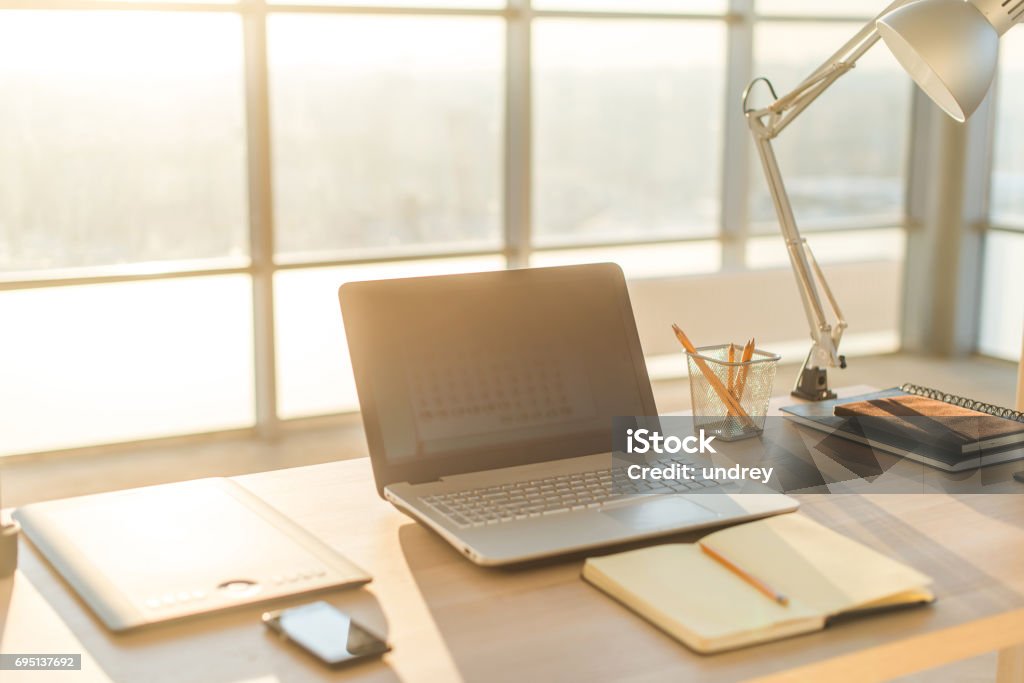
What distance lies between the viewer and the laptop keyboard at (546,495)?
3.93ft

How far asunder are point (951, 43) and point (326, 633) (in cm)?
94

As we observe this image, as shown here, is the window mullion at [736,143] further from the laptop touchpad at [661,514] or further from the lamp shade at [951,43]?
the laptop touchpad at [661,514]

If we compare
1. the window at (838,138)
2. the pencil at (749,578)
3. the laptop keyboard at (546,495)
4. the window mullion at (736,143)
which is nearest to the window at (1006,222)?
the window at (838,138)

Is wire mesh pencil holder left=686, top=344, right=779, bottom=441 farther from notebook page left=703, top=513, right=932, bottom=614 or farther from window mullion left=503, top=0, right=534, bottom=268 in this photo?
window mullion left=503, top=0, right=534, bottom=268

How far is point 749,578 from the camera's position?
1.04m

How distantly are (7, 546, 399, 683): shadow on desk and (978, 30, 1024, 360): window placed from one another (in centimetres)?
476

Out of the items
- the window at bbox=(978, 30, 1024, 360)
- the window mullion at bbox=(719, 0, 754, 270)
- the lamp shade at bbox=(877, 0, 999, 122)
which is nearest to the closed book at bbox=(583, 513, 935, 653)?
the lamp shade at bbox=(877, 0, 999, 122)

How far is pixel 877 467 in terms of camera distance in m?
1.43

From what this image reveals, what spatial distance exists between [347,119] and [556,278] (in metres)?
2.88

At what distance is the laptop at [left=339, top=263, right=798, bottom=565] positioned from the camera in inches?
47.6

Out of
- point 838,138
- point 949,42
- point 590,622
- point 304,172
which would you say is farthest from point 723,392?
point 838,138

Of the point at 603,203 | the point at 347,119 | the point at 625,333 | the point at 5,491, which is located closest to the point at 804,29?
the point at 603,203

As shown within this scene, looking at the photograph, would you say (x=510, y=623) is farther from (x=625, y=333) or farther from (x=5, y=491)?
(x=5, y=491)

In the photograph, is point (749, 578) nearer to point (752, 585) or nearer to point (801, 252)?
point (752, 585)
